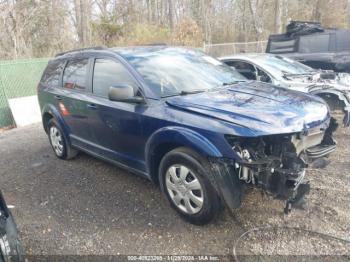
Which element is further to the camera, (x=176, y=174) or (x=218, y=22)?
(x=218, y=22)

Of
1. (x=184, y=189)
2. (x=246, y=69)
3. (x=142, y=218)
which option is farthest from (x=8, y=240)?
(x=246, y=69)

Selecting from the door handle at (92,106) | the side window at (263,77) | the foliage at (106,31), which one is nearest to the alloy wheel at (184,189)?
the door handle at (92,106)

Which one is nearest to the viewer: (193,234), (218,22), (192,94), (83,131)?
(193,234)

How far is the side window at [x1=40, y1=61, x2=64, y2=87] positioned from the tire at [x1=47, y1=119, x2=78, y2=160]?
2.07 feet

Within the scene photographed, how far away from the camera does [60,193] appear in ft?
14.0

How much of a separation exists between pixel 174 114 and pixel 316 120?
1417mm

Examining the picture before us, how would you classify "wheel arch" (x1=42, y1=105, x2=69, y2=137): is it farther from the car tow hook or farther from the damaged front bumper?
the car tow hook

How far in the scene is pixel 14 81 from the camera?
9172 millimetres

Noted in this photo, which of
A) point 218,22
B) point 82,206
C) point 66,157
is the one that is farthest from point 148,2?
point 82,206

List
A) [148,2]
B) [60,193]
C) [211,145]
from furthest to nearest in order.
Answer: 1. [148,2]
2. [60,193]
3. [211,145]

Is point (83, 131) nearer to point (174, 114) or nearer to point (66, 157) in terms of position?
point (66, 157)

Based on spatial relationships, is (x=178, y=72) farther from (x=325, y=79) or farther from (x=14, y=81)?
(x=14, y=81)

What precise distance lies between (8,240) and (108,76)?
2356 millimetres

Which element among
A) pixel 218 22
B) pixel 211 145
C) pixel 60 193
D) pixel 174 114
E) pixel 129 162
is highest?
pixel 218 22
